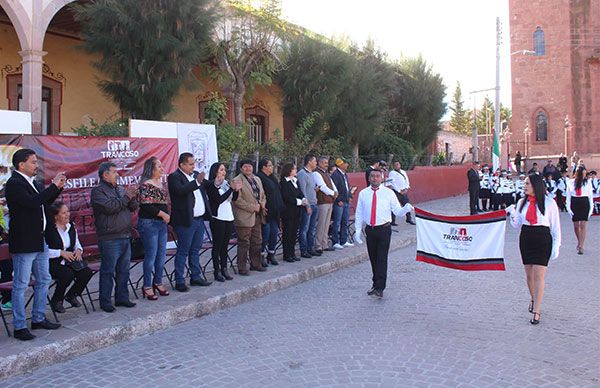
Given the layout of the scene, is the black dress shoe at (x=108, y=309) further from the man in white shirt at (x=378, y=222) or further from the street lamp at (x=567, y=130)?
the street lamp at (x=567, y=130)

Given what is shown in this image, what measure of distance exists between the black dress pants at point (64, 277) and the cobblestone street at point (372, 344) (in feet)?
3.69

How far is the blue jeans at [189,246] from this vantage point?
25.5 ft

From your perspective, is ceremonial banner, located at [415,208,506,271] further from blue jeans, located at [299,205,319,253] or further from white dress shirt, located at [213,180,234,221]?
blue jeans, located at [299,205,319,253]

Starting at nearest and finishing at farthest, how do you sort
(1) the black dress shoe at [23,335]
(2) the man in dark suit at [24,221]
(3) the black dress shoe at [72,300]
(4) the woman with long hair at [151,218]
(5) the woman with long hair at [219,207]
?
(2) the man in dark suit at [24,221] → (1) the black dress shoe at [23,335] → (3) the black dress shoe at [72,300] → (4) the woman with long hair at [151,218] → (5) the woman with long hair at [219,207]

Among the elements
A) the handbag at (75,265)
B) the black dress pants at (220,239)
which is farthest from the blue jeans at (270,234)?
the handbag at (75,265)

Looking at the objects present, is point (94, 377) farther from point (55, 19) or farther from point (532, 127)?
point (532, 127)

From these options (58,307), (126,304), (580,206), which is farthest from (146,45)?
(580,206)

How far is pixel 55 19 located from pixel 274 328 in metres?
11.7

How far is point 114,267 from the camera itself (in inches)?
266

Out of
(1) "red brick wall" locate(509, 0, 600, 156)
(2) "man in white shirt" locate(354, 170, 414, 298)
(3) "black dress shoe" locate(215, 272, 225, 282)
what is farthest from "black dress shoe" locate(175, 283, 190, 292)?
(1) "red brick wall" locate(509, 0, 600, 156)

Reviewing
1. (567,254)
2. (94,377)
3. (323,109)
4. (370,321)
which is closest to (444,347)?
(370,321)

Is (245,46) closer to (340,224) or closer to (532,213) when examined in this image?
(340,224)

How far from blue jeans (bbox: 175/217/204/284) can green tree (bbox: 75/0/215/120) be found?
545 cm

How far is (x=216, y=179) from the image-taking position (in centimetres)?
832
